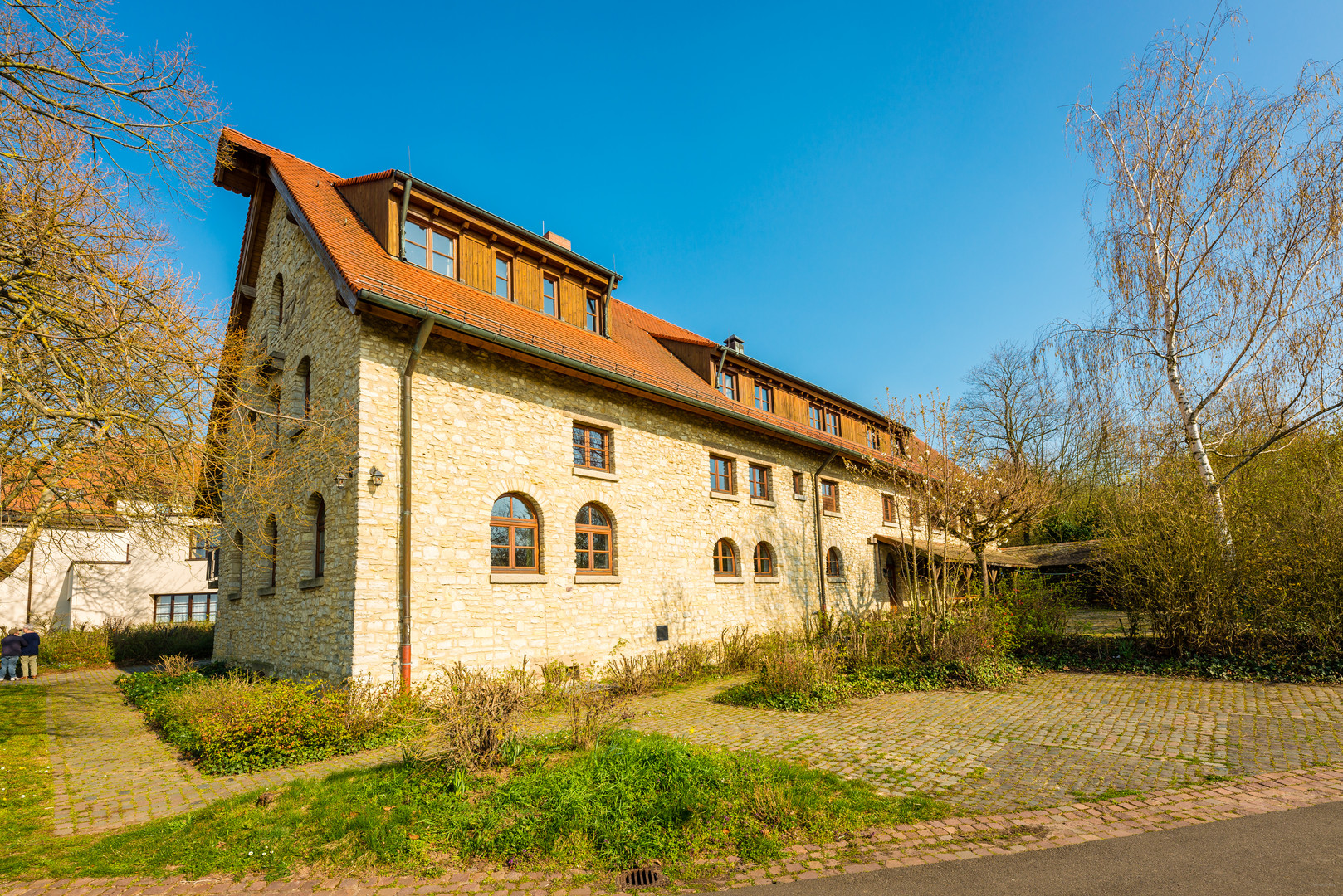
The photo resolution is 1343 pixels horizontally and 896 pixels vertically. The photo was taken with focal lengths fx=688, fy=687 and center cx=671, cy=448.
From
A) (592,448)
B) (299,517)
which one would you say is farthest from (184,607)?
(592,448)

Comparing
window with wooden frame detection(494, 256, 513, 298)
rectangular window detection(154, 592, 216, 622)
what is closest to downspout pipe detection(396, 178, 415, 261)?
window with wooden frame detection(494, 256, 513, 298)

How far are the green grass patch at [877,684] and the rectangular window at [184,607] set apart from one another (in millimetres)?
23523

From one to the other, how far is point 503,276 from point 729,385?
7517 mm

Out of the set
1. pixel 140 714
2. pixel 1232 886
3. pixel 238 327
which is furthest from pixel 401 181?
pixel 1232 886

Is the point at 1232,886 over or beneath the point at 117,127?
beneath

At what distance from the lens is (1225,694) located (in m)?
10.2

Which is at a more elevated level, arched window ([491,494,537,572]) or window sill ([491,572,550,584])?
arched window ([491,494,537,572])

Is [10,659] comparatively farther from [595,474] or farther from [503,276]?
[595,474]

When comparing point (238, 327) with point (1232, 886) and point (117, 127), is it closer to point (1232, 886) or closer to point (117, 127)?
point (117, 127)

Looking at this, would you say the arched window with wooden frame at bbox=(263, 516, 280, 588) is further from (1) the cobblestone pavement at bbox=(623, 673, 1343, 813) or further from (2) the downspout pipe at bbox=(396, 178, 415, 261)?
(1) the cobblestone pavement at bbox=(623, 673, 1343, 813)

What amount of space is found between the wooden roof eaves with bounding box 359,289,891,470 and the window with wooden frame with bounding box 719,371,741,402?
1819 mm

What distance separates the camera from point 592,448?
528 inches

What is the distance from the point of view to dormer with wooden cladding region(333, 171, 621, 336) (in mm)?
12281

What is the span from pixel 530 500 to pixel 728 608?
5.92m
